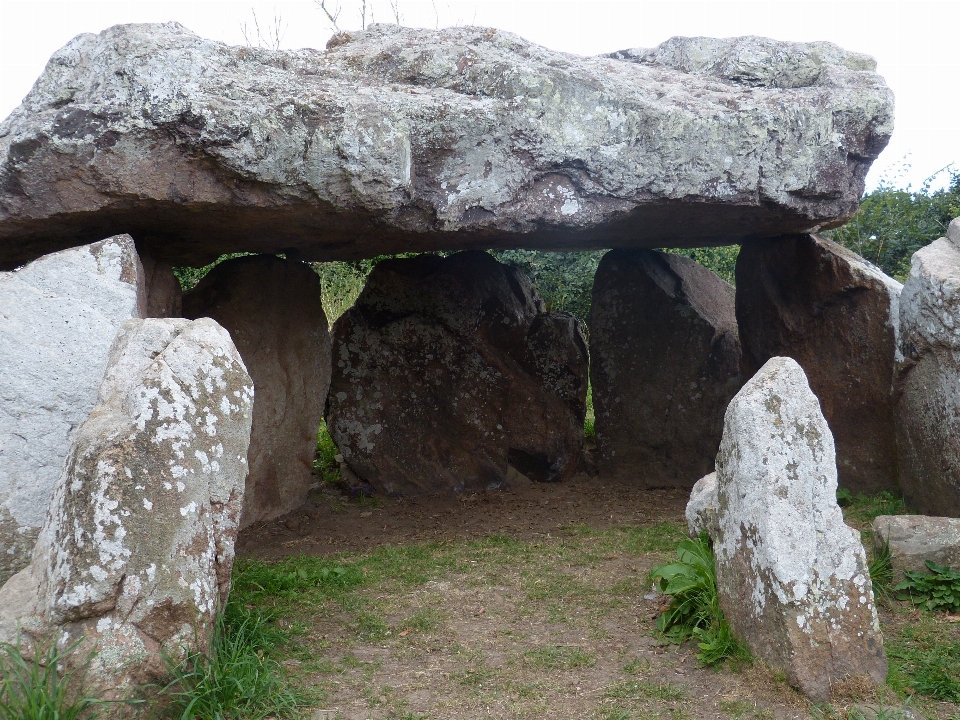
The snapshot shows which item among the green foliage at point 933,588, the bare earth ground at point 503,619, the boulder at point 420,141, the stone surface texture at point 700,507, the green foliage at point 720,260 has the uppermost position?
the boulder at point 420,141

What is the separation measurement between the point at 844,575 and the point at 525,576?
2057 mm

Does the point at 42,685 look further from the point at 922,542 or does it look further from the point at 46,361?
the point at 922,542

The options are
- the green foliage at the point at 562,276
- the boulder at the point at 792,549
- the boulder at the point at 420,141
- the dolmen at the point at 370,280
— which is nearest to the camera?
the dolmen at the point at 370,280

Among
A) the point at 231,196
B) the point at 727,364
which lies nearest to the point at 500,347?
the point at 727,364

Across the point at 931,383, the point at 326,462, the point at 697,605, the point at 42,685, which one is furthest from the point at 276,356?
the point at 931,383

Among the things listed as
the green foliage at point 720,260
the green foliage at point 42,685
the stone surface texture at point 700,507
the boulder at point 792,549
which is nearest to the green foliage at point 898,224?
the green foliage at point 720,260

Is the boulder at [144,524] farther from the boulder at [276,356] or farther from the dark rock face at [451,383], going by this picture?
the dark rock face at [451,383]

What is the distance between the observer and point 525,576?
512 cm

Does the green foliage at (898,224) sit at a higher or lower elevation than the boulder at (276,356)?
higher

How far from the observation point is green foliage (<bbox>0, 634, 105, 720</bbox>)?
111 inches

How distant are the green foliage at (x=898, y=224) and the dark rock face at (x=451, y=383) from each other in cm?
470

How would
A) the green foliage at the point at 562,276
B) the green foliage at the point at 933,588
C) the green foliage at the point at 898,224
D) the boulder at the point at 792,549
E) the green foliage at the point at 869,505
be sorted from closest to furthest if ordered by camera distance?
the boulder at the point at 792,549, the green foliage at the point at 933,588, the green foliage at the point at 869,505, the green foliage at the point at 898,224, the green foliage at the point at 562,276

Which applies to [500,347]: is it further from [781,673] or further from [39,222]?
[781,673]

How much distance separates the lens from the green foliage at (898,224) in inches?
396
